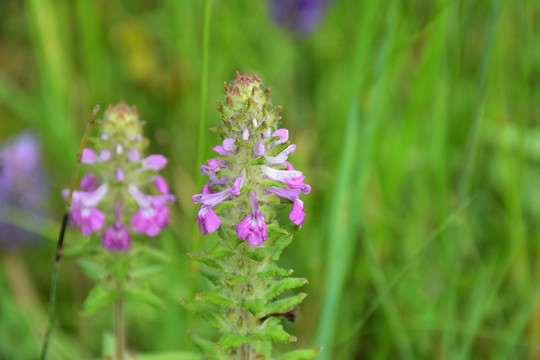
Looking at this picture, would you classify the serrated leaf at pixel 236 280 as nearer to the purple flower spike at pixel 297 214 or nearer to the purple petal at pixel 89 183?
the purple flower spike at pixel 297 214

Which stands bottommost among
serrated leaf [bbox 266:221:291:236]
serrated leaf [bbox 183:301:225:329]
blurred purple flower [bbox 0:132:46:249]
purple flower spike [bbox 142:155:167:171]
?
serrated leaf [bbox 183:301:225:329]

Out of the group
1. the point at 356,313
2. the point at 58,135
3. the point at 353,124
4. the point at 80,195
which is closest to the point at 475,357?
the point at 356,313

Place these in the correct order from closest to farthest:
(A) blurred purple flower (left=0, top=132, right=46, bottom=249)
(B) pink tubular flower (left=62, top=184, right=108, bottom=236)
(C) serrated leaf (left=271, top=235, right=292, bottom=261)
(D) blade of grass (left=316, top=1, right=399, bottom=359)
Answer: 1. (C) serrated leaf (left=271, top=235, right=292, bottom=261)
2. (B) pink tubular flower (left=62, top=184, right=108, bottom=236)
3. (D) blade of grass (left=316, top=1, right=399, bottom=359)
4. (A) blurred purple flower (left=0, top=132, right=46, bottom=249)

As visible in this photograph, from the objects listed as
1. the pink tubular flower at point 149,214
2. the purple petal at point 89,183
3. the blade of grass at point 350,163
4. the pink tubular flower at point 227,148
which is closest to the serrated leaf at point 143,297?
the pink tubular flower at point 149,214

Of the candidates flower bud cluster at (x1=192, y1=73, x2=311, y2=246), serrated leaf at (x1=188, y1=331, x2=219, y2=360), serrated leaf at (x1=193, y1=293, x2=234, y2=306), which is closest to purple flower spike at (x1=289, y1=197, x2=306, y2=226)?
flower bud cluster at (x1=192, y1=73, x2=311, y2=246)

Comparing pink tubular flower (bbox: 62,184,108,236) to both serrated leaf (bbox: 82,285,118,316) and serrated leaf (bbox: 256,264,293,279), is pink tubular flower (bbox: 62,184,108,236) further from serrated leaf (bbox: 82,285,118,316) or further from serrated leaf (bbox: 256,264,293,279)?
serrated leaf (bbox: 256,264,293,279)

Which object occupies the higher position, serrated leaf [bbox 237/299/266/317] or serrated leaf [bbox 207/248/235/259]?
serrated leaf [bbox 207/248/235/259]


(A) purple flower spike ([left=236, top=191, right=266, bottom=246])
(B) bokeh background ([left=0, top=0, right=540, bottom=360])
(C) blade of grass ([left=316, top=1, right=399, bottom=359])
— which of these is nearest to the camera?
(A) purple flower spike ([left=236, top=191, right=266, bottom=246])
